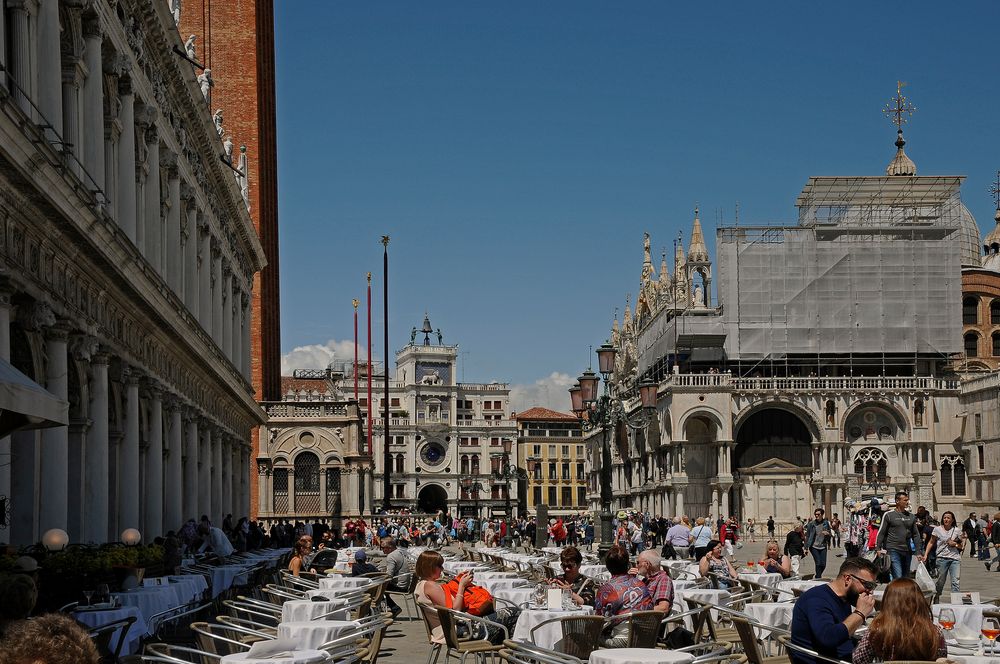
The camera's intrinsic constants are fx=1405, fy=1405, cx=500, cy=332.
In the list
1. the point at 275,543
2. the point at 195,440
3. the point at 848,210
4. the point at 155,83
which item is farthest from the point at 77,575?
the point at 848,210

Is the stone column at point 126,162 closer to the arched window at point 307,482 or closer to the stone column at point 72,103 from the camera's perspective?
the stone column at point 72,103

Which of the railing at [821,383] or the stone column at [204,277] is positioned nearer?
the stone column at [204,277]

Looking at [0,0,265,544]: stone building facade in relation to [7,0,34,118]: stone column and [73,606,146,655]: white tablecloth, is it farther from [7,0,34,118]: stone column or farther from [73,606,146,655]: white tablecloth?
[73,606,146,655]: white tablecloth

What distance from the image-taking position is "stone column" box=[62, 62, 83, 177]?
1889cm

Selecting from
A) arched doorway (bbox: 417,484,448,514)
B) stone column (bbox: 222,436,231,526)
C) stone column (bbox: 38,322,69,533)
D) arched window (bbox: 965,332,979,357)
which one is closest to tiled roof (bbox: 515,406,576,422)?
arched doorway (bbox: 417,484,448,514)

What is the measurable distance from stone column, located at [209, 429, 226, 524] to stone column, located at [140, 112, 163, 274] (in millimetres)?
12226

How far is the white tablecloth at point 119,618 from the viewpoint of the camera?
11742mm

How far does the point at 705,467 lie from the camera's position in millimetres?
73562

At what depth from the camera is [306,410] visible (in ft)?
191

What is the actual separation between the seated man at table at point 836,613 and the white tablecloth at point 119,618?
5615mm

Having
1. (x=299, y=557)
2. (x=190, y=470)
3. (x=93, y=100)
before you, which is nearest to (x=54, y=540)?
(x=299, y=557)

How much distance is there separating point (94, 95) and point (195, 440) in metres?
13.7

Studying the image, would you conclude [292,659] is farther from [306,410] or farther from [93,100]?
[306,410]

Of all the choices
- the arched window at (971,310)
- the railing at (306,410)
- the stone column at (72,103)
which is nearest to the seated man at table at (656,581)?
the stone column at (72,103)
